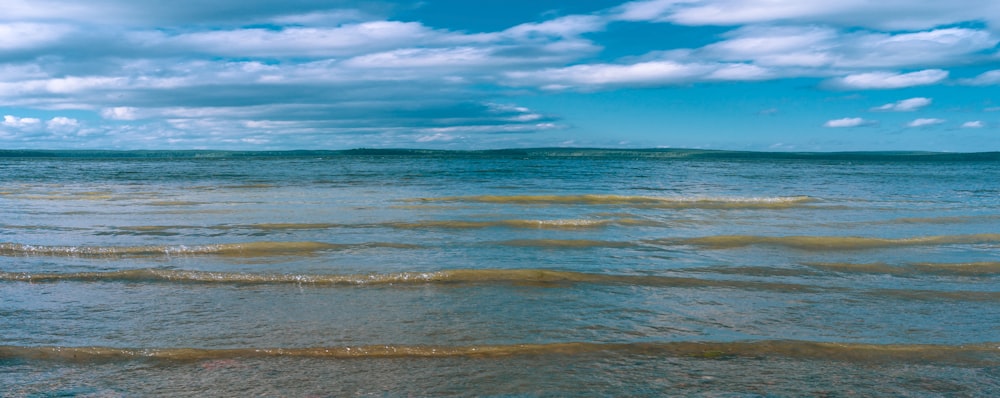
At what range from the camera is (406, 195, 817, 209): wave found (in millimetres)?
24438

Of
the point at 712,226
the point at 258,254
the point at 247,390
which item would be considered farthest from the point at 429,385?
the point at 712,226

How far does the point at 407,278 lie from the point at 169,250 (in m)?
5.49

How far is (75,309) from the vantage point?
27.7ft

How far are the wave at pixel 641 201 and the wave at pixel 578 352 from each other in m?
16.9

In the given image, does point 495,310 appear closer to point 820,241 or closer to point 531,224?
point 820,241

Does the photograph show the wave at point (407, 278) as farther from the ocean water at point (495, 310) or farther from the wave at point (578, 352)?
the wave at point (578, 352)

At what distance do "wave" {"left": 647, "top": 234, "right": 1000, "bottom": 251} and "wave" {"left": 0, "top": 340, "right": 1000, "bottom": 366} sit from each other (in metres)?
7.12

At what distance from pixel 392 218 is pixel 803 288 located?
11804 mm

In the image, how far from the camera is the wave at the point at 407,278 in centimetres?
1010

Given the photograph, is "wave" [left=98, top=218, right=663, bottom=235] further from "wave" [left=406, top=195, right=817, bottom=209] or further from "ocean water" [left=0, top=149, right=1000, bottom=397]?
"wave" [left=406, top=195, right=817, bottom=209]

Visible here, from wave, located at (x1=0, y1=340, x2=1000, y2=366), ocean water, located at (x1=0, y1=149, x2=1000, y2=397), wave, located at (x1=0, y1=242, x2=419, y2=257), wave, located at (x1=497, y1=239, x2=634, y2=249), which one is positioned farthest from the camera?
wave, located at (x1=497, y1=239, x2=634, y2=249)

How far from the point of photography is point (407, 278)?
10.3m

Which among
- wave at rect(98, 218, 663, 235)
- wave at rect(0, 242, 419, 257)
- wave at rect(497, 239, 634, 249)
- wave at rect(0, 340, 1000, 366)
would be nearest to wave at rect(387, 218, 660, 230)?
wave at rect(98, 218, 663, 235)

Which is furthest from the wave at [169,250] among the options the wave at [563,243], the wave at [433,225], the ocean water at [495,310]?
the wave at [433,225]
